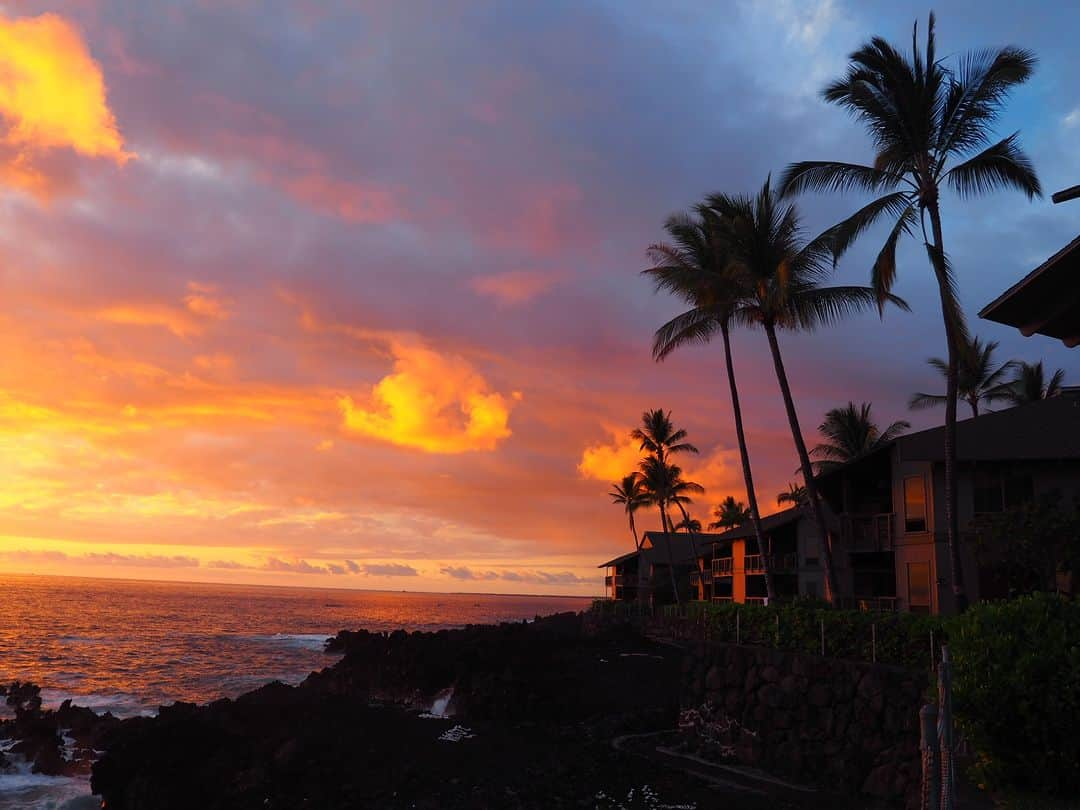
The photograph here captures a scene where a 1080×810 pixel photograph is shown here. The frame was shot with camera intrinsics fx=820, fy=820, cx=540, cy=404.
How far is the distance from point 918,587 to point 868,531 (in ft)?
11.7

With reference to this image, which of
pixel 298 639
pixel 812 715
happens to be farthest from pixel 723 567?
pixel 298 639

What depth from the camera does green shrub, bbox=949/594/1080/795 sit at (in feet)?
26.2

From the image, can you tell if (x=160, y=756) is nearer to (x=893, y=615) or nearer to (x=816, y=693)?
(x=816, y=693)

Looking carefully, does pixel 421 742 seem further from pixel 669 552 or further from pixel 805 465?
pixel 669 552

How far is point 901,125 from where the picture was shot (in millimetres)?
22719

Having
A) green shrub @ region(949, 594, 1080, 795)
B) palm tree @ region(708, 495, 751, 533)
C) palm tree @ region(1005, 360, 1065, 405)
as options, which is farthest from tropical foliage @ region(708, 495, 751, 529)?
green shrub @ region(949, 594, 1080, 795)

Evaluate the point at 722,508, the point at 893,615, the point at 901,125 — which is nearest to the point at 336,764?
the point at 893,615

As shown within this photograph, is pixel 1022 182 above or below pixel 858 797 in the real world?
above

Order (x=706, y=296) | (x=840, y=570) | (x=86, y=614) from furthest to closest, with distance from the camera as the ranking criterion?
(x=86, y=614)
(x=840, y=570)
(x=706, y=296)

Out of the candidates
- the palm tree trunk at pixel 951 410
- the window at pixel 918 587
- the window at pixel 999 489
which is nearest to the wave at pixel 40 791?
the palm tree trunk at pixel 951 410

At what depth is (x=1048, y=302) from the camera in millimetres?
7516

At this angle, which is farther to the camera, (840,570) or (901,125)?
(840,570)

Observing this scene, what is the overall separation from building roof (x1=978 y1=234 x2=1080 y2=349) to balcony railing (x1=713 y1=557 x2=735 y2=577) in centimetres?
4429

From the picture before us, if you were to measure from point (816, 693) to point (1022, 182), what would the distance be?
47.8 ft
